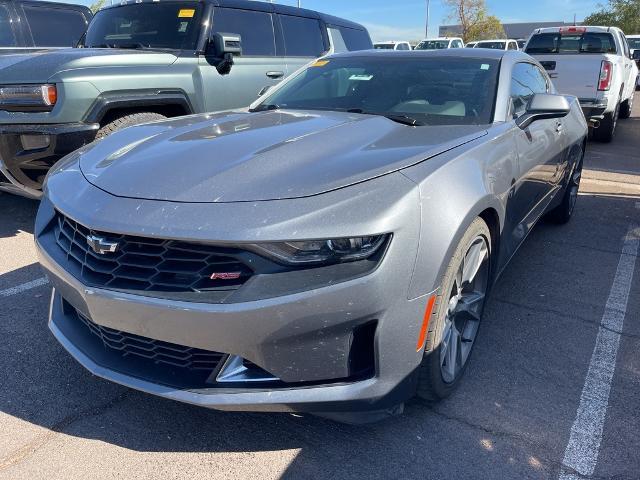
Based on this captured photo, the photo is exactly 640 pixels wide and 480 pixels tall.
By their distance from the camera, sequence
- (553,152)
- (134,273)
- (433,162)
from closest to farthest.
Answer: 1. (134,273)
2. (433,162)
3. (553,152)

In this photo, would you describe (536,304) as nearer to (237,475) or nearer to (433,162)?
(433,162)

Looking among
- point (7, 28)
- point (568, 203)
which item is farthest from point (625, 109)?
point (7, 28)

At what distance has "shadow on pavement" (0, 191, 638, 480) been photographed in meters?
2.25

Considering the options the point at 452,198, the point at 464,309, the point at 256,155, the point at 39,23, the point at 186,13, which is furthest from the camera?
the point at 39,23

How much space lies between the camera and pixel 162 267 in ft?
6.60

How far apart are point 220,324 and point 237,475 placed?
69 cm

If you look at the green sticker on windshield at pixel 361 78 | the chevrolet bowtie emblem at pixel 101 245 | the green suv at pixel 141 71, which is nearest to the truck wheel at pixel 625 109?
the green suv at pixel 141 71

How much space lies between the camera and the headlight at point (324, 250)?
1.94 meters

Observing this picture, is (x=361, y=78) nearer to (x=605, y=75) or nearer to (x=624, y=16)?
(x=605, y=75)

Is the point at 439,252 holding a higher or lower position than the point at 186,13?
→ lower

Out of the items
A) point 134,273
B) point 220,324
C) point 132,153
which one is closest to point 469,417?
point 220,324

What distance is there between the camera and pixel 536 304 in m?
3.63

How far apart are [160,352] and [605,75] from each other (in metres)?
9.23

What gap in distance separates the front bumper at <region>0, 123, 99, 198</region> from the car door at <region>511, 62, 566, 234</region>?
3150 mm
